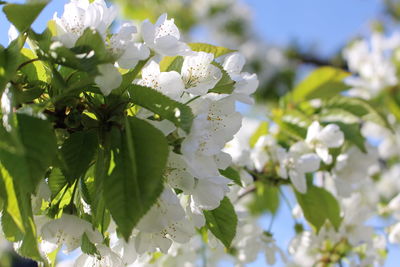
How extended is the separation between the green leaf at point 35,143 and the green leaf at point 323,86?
1310mm

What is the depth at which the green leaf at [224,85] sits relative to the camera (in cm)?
87

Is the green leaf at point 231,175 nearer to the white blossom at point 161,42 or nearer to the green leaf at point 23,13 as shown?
the white blossom at point 161,42

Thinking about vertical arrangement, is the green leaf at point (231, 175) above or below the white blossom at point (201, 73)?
below

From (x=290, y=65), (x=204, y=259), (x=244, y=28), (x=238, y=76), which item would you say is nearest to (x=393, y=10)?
(x=290, y=65)

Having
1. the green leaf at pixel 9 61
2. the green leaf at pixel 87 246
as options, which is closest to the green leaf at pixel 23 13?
the green leaf at pixel 9 61

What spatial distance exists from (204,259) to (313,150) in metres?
0.78

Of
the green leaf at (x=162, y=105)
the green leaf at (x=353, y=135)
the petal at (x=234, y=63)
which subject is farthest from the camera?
the green leaf at (x=353, y=135)

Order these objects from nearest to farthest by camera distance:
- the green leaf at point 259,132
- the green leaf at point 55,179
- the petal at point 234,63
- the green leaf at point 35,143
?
the green leaf at point 35,143
the green leaf at point 55,179
the petal at point 234,63
the green leaf at point 259,132

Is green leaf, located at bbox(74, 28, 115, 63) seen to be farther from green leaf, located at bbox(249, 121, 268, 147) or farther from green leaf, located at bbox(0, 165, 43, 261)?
green leaf, located at bbox(249, 121, 268, 147)

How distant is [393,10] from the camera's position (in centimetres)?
540

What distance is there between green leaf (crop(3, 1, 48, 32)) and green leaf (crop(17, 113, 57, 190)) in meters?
0.15

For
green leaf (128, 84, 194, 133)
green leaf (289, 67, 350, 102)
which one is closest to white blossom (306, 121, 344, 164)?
green leaf (289, 67, 350, 102)

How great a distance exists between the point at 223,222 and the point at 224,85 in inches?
12.0

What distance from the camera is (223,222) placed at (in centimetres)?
102
